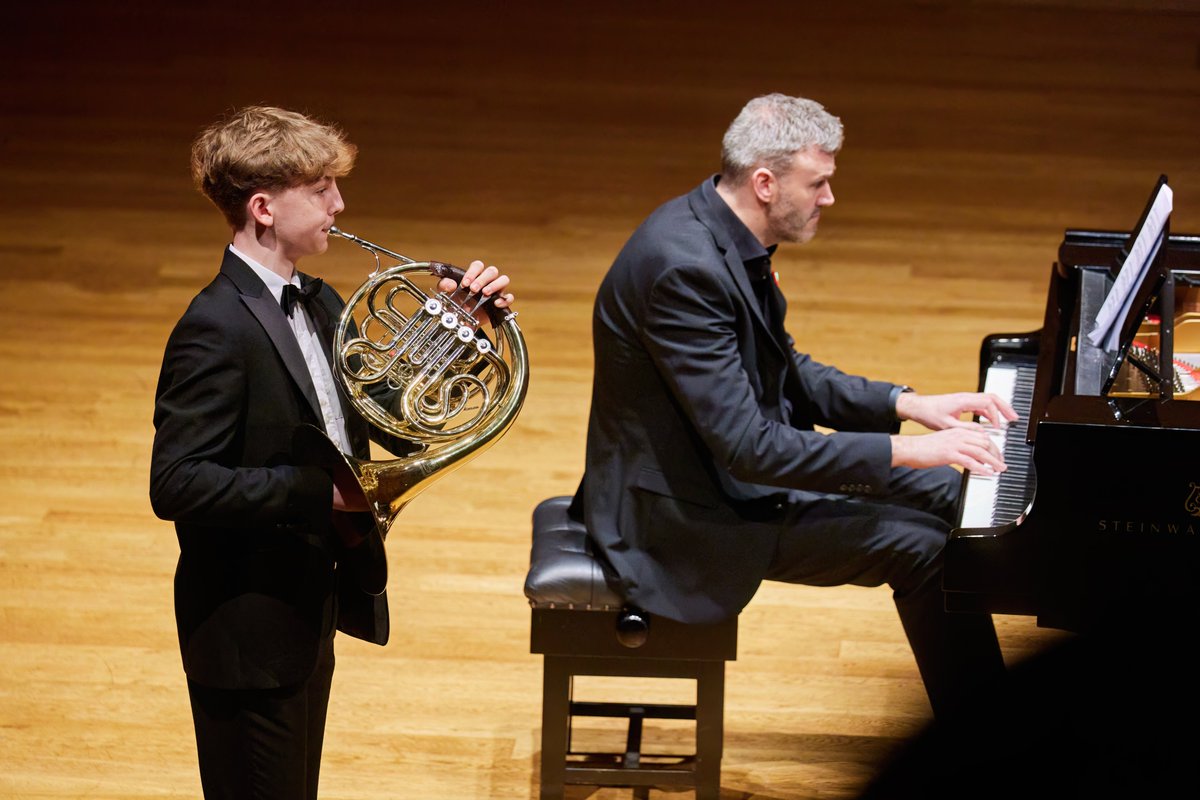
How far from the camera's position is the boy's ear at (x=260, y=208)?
2.04m

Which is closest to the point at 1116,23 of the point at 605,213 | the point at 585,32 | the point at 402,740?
the point at 585,32

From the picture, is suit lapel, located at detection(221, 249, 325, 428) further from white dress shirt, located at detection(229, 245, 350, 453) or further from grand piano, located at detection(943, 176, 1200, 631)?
grand piano, located at detection(943, 176, 1200, 631)

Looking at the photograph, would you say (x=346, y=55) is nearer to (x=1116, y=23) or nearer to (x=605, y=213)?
(x=605, y=213)

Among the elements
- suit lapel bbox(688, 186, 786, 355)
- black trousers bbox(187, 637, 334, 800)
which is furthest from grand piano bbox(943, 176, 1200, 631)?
black trousers bbox(187, 637, 334, 800)

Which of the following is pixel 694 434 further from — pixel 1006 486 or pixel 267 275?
pixel 267 275

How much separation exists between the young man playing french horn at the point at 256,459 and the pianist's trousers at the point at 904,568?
0.86 meters

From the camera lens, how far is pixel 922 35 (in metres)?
7.14

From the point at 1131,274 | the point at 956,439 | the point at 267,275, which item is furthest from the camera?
the point at 1131,274

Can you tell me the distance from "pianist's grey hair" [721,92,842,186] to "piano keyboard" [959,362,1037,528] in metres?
0.65

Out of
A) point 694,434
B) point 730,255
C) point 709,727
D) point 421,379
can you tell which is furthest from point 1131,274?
point 421,379

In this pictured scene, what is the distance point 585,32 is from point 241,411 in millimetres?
5417

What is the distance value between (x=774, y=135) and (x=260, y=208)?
971 millimetres

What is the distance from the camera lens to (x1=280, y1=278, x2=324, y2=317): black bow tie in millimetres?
2082

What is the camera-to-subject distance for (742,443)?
98.3 inches
